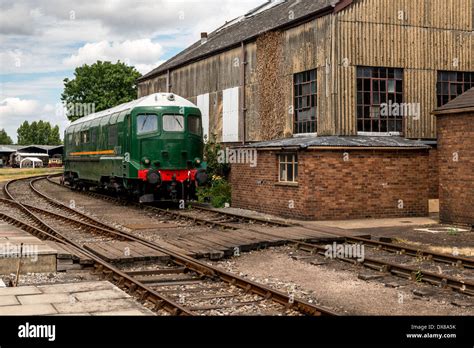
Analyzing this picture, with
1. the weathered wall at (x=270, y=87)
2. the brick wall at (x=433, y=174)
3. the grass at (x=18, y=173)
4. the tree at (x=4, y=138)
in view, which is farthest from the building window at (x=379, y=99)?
the tree at (x=4, y=138)

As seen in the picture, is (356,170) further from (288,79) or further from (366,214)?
(288,79)

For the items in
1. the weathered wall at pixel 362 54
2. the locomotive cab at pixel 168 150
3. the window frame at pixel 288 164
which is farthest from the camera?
the locomotive cab at pixel 168 150

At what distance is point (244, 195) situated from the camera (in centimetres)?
2186

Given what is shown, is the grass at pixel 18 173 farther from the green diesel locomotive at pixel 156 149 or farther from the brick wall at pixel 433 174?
the brick wall at pixel 433 174

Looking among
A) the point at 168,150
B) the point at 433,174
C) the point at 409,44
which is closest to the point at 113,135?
the point at 168,150

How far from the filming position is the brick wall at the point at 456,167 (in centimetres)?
1697

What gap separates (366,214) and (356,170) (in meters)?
1.38

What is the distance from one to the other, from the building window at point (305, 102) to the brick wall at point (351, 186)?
7.82ft

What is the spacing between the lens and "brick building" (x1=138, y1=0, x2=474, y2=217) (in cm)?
2055

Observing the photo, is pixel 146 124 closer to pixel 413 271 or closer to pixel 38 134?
pixel 413 271

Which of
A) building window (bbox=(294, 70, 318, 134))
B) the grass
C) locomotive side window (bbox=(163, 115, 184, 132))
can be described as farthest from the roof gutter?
the grass
